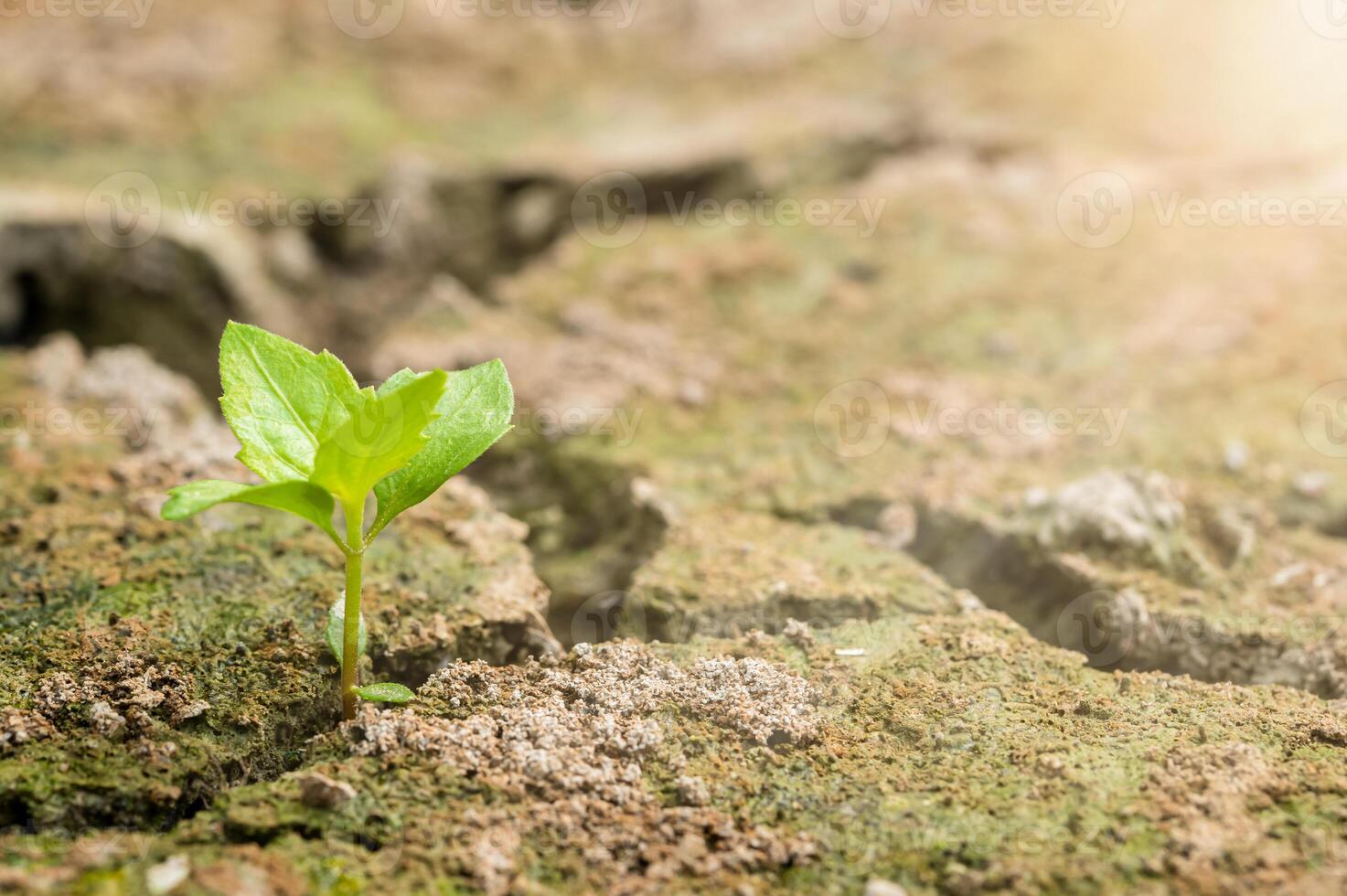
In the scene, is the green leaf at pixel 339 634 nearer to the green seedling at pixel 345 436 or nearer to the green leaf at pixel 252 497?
the green seedling at pixel 345 436

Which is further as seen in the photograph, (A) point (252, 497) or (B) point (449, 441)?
(B) point (449, 441)

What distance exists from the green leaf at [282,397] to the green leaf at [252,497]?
0.22 feet

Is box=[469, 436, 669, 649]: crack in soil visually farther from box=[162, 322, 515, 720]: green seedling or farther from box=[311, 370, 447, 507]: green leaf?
box=[311, 370, 447, 507]: green leaf

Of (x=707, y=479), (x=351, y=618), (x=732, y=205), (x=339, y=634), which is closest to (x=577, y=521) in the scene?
(x=707, y=479)

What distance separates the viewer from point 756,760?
1800 mm

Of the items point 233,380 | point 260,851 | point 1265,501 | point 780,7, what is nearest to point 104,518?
point 233,380

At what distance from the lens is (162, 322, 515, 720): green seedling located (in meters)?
1.63

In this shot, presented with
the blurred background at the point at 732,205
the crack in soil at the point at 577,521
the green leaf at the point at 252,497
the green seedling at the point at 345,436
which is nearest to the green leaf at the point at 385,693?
the green seedling at the point at 345,436

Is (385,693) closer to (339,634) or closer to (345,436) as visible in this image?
(339,634)

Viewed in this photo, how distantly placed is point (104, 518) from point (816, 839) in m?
1.96

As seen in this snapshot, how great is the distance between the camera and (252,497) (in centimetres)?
158

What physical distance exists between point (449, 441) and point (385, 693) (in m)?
0.49

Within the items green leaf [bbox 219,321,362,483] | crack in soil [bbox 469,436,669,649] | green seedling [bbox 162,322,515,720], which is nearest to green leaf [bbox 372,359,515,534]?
green seedling [bbox 162,322,515,720]

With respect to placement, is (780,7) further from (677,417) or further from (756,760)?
(756,760)
